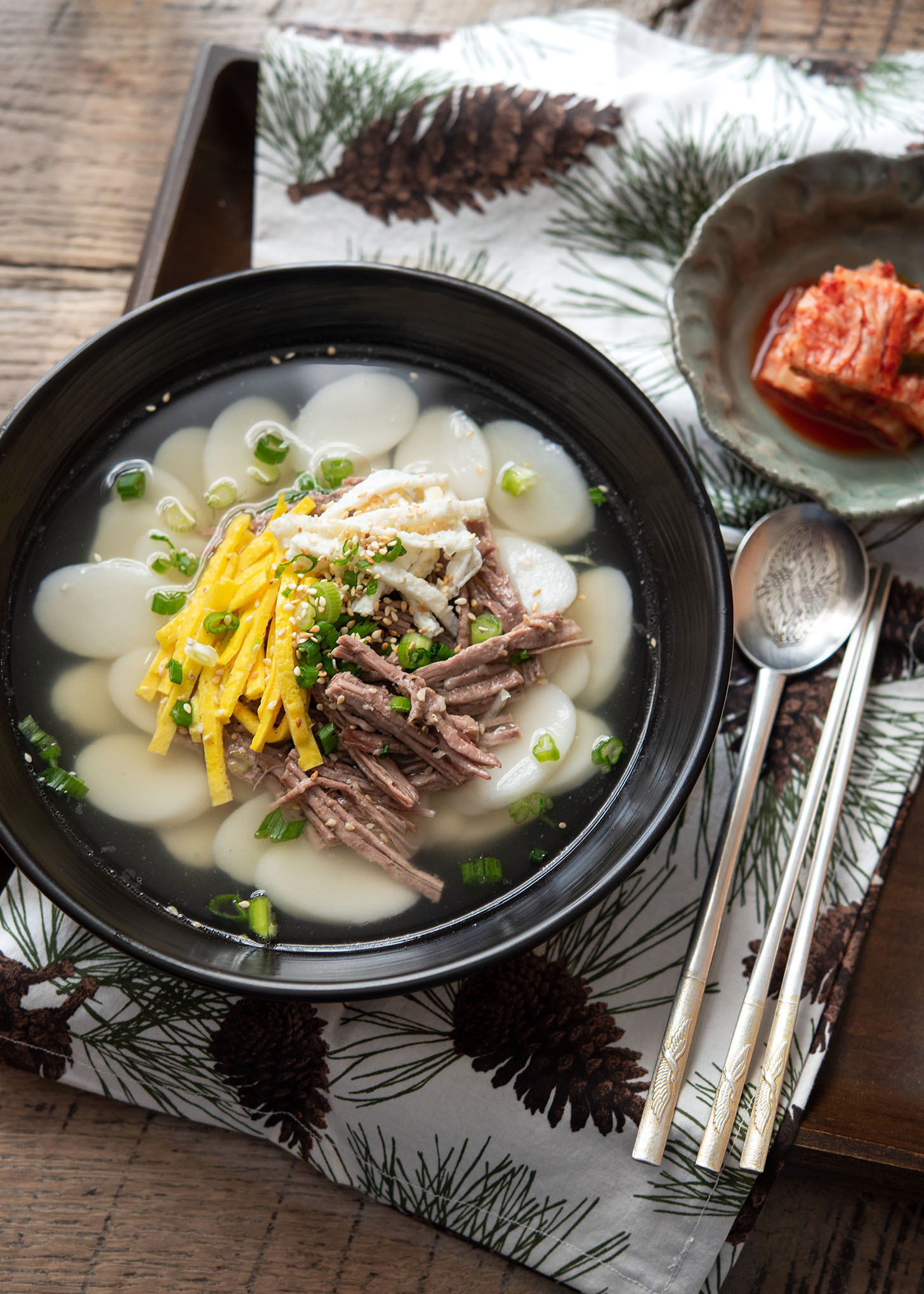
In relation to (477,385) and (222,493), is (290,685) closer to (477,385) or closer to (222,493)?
(222,493)

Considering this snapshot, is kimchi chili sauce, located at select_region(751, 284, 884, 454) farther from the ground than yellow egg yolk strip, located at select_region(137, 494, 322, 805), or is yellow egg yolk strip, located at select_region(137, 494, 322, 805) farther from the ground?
kimchi chili sauce, located at select_region(751, 284, 884, 454)

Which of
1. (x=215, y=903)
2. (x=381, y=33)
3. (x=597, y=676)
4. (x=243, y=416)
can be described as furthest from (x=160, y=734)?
(x=381, y=33)

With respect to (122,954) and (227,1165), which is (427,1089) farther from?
(122,954)

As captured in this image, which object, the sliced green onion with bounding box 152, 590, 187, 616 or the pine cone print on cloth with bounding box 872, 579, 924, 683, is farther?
the pine cone print on cloth with bounding box 872, 579, 924, 683

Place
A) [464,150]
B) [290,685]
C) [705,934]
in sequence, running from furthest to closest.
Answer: [464,150] → [705,934] → [290,685]

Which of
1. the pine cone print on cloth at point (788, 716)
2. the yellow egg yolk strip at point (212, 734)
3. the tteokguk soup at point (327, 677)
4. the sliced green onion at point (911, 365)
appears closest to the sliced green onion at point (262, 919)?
the tteokguk soup at point (327, 677)

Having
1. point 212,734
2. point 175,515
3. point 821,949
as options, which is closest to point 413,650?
point 212,734

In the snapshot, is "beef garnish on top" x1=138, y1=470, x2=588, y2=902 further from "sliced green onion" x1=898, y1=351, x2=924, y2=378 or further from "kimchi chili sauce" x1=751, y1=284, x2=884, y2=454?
"sliced green onion" x1=898, y1=351, x2=924, y2=378

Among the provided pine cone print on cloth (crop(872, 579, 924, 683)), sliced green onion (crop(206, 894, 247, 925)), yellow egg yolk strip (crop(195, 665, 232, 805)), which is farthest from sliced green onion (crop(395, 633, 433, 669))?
pine cone print on cloth (crop(872, 579, 924, 683))

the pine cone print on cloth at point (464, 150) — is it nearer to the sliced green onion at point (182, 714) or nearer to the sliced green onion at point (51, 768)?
the sliced green onion at point (182, 714)
